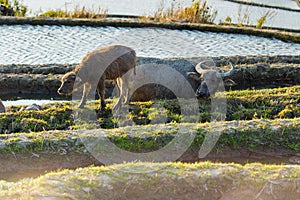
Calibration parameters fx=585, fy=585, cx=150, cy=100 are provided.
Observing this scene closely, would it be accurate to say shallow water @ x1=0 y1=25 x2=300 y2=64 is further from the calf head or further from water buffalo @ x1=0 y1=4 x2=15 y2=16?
the calf head

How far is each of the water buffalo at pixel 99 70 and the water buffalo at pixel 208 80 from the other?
1.07 meters

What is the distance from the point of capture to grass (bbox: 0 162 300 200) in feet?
15.7

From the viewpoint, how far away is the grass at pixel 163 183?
478 centimetres

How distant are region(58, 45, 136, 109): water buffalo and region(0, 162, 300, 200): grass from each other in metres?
2.06

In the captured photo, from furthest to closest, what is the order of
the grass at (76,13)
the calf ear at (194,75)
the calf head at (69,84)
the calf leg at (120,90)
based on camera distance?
the grass at (76,13) → the calf ear at (194,75) → the calf leg at (120,90) → the calf head at (69,84)

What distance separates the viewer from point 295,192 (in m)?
4.99

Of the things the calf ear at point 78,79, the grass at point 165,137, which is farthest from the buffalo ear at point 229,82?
the calf ear at point 78,79

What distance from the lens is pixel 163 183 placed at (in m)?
4.98

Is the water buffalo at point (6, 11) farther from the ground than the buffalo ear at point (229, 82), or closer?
closer

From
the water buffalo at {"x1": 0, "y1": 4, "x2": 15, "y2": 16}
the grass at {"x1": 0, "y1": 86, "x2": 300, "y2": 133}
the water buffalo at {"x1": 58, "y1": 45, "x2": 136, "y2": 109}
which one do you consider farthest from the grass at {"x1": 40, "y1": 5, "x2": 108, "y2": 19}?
the water buffalo at {"x1": 58, "y1": 45, "x2": 136, "y2": 109}

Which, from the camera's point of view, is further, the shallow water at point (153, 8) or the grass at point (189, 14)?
the shallow water at point (153, 8)

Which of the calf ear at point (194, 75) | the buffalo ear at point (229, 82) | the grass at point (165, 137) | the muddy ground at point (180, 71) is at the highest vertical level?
the calf ear at point (194, 75)

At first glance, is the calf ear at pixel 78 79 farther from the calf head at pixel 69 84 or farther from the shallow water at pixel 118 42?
the shallow water at pixel 118 42

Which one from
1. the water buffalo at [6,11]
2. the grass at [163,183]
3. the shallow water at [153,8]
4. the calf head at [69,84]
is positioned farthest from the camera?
the shallow water at [153,8]
